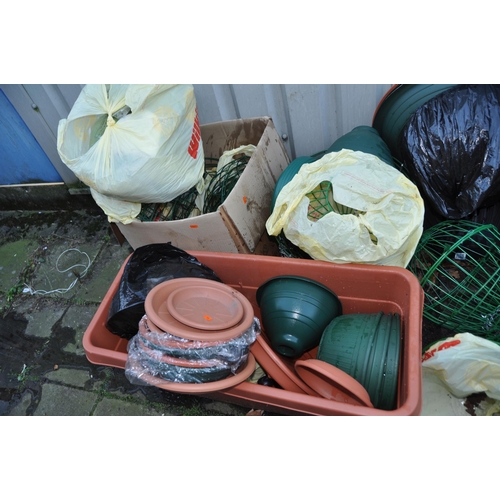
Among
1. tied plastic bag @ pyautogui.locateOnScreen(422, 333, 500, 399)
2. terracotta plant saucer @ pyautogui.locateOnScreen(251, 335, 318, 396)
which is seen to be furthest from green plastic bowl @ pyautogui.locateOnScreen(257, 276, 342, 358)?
tied plastic bag @ pyautogui.locateOnScreen(422, 333, 500, 399)

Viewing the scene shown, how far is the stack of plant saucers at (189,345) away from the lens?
4.81 ft

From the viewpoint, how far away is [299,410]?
5.01 ft

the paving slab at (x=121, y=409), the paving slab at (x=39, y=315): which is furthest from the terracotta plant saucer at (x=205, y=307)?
the paving slab at (x=39, y=315)

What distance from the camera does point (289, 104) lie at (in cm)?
238

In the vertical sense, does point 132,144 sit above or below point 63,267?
above

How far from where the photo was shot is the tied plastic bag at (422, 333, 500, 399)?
5.38 feet

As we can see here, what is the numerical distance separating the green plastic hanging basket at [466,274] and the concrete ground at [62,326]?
322 millimetres

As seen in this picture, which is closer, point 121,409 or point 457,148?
point 457,148

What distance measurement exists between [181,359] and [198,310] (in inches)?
10.2

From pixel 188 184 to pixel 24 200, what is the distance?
2.19 metres

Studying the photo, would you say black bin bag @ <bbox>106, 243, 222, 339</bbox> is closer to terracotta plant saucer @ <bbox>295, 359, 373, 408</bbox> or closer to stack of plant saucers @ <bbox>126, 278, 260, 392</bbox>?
stack of plant saucers @ <bbox>126, 278, 260, 392</bbox>

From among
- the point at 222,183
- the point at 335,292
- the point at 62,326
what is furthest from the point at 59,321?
the point at 335,292

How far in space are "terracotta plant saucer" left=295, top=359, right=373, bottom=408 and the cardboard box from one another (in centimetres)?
72

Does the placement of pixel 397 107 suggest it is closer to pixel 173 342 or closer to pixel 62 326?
pixel 173 342
